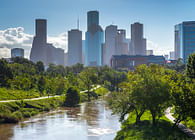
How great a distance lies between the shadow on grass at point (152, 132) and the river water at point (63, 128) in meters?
5.51

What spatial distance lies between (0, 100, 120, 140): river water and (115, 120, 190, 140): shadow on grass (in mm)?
5514

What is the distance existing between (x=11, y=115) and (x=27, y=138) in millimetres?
17266

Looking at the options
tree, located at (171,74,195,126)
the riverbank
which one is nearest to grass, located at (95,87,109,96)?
the riverbank

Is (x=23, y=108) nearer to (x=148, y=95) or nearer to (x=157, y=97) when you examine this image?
(x=148, y=95)

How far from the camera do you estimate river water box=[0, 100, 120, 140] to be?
153ft

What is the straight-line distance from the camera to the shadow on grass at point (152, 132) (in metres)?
35.1

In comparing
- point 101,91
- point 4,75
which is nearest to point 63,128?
point 4,75

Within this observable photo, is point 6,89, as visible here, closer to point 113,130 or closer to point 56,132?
point 56,132

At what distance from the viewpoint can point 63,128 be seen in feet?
176

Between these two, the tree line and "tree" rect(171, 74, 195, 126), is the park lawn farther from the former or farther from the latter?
"tree" rect(171, 74, 195, 126)

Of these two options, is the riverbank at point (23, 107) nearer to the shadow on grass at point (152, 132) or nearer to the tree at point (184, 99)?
the shadow on grass at point (152, 132)

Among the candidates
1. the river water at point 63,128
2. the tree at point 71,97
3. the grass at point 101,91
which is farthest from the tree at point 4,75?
the grass at point 101,91

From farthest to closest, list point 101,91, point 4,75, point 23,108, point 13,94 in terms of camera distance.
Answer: point 101,91
point 4,75
point 13,94
point 23,108

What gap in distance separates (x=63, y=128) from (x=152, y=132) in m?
22.2
